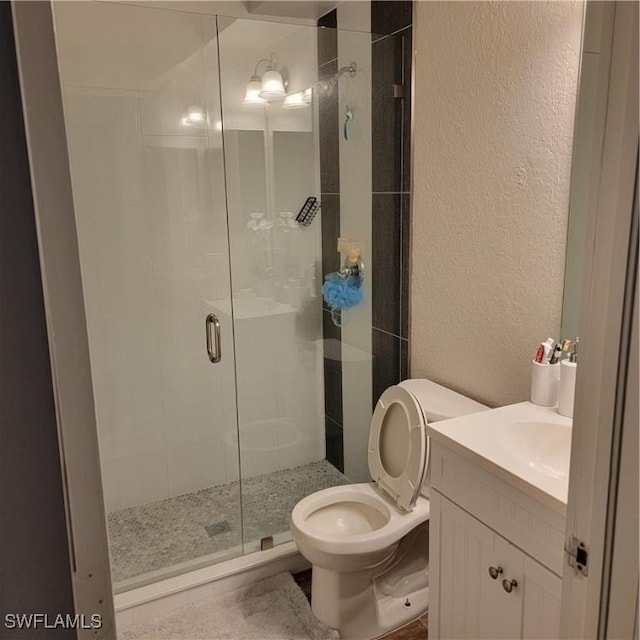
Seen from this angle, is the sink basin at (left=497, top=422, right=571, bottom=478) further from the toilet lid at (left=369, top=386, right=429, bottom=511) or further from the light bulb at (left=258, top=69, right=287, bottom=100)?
the light bulb at (left=258, top=69, right=287, bottom=100)

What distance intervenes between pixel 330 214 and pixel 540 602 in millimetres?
1803

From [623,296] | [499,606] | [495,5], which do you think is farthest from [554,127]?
[499,606]

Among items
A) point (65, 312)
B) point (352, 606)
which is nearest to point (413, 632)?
point (352, 606)

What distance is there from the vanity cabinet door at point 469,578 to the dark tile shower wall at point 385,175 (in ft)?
3.02

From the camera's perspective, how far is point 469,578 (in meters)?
1.55

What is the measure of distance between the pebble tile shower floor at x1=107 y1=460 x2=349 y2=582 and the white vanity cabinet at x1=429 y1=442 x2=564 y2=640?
3.32 feet

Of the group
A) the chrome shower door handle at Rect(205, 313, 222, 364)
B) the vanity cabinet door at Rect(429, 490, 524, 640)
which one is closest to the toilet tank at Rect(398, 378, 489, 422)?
the vanity cabinet door at Rect(429, 490, 524, 640)

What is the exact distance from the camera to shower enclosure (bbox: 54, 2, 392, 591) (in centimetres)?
238

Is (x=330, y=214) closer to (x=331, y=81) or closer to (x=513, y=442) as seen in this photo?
(x=331, y=81)

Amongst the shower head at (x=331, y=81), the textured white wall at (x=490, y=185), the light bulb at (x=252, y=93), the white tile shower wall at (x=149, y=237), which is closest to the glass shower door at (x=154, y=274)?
the white tile shower wall at (x=149, y=237)

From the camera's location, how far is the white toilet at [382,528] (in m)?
→ 1.91

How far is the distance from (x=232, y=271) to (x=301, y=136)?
653mm

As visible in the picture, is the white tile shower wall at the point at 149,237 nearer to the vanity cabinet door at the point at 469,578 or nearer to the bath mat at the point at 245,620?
the bath mat at the point at 245,620

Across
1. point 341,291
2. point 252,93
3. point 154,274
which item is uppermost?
point 252,93
